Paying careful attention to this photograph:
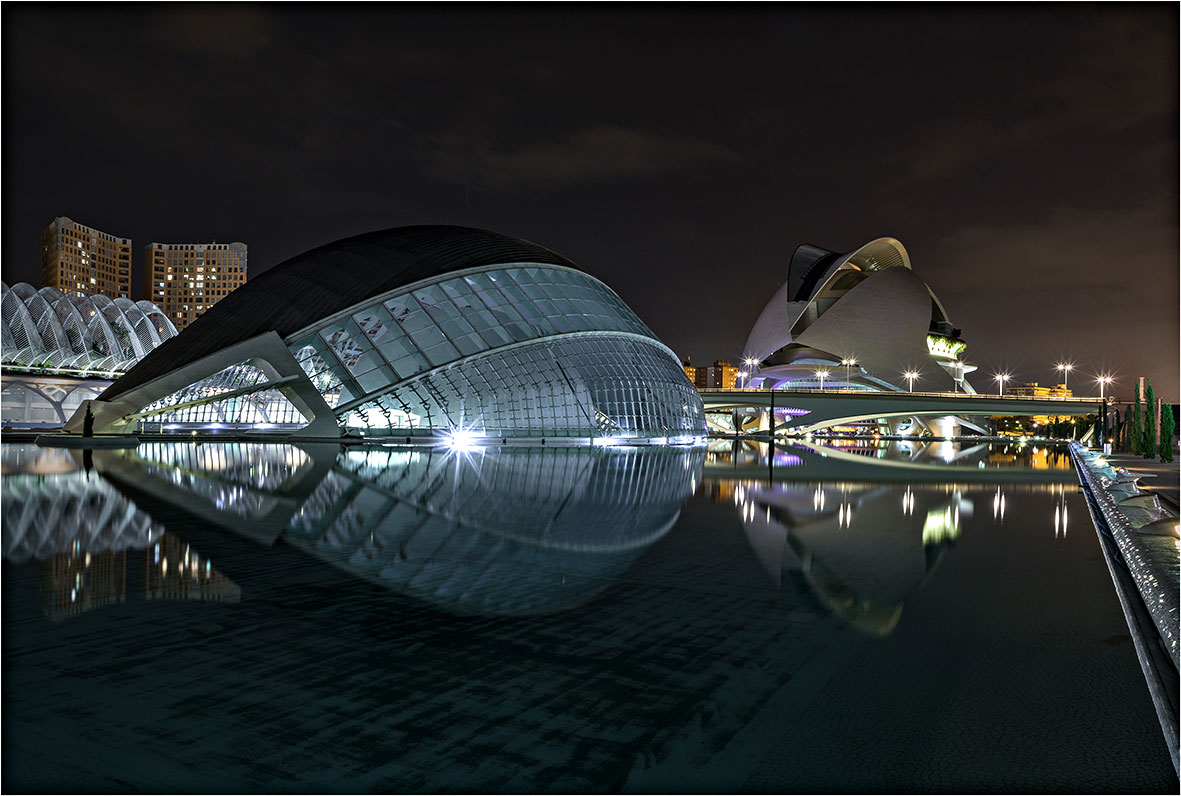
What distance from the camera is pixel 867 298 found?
95.6 meters

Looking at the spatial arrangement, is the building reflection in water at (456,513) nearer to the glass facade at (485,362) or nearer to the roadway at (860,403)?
the glass facade at (485,362)

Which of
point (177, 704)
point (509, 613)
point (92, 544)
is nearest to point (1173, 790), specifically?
point (509, 613)

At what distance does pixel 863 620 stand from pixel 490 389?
108 ft

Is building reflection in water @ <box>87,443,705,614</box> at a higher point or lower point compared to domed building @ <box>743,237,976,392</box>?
lower

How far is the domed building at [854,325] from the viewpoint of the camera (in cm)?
9569

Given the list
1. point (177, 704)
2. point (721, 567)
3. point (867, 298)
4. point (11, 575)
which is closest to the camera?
point (177, 704)

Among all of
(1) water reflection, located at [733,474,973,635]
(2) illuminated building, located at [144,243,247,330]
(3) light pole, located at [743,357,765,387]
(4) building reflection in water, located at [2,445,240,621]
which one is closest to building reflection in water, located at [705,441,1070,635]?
(1) water reflection, located at [733,474,973,635]

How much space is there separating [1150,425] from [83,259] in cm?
17252

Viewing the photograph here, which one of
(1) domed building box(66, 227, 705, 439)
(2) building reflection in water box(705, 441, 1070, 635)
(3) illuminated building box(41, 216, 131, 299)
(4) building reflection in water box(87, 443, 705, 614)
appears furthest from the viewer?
(3) illuminated building box(41, 216, 131, 299)

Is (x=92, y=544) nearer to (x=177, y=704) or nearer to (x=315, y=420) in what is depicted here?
(x=177, y=704)

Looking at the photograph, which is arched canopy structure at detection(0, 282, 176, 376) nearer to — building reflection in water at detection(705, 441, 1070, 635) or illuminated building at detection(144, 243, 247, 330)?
building reflection in water at detection(705, 441, 1070, 635)

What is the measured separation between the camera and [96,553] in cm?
895

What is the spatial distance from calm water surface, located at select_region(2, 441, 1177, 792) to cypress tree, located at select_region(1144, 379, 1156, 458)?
32.5 meters

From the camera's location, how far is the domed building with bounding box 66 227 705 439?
37.3 metres
